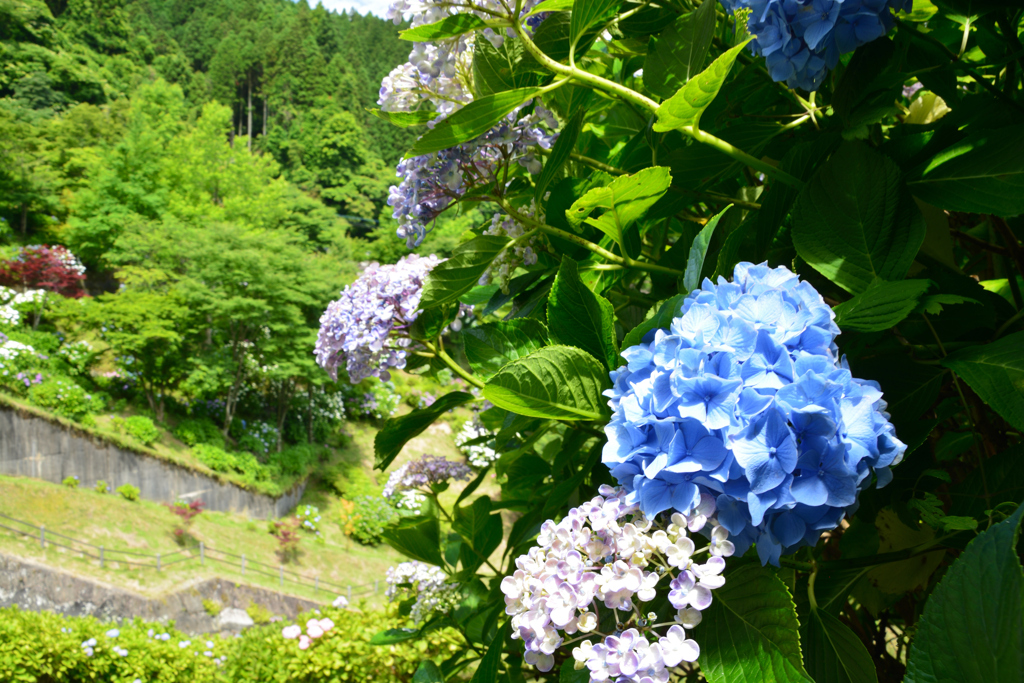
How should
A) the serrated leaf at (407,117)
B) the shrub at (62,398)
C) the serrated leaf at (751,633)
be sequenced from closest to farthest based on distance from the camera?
the serrated leaf at (751,633) < the serrated leaf at (407,117) < the shrub at (62,398)

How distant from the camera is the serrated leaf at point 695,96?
54 centimetres

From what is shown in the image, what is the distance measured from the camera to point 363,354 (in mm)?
1469

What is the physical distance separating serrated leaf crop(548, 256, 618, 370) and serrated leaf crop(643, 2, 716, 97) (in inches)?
10.2

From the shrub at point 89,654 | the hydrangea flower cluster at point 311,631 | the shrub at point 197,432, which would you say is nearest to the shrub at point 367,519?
the shrub at point 197,432

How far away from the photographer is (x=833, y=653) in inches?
22.8

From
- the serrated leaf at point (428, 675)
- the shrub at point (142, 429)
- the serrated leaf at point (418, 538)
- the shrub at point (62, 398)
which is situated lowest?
the shrub at point (142, 429)

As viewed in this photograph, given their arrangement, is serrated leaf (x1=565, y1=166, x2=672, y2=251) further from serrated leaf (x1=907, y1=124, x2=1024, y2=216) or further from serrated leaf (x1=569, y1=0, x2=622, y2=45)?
serrated leaf (x1=907, y1=124, x2=1024, y2=216)

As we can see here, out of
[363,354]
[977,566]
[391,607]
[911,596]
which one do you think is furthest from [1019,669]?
[391,607]

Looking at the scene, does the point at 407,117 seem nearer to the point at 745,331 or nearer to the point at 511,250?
the point at 511,250

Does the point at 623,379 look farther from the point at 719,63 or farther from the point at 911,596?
the point at 911,596

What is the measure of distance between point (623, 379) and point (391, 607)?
3991 mm

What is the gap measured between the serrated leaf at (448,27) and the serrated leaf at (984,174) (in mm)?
514

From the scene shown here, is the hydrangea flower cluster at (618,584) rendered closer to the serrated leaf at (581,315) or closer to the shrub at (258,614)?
the serrated leaf at (581,315)

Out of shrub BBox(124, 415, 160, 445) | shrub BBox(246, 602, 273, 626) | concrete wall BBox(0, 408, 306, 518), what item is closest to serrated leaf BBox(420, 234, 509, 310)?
shrub BBox(246, 602, 273, 626)
